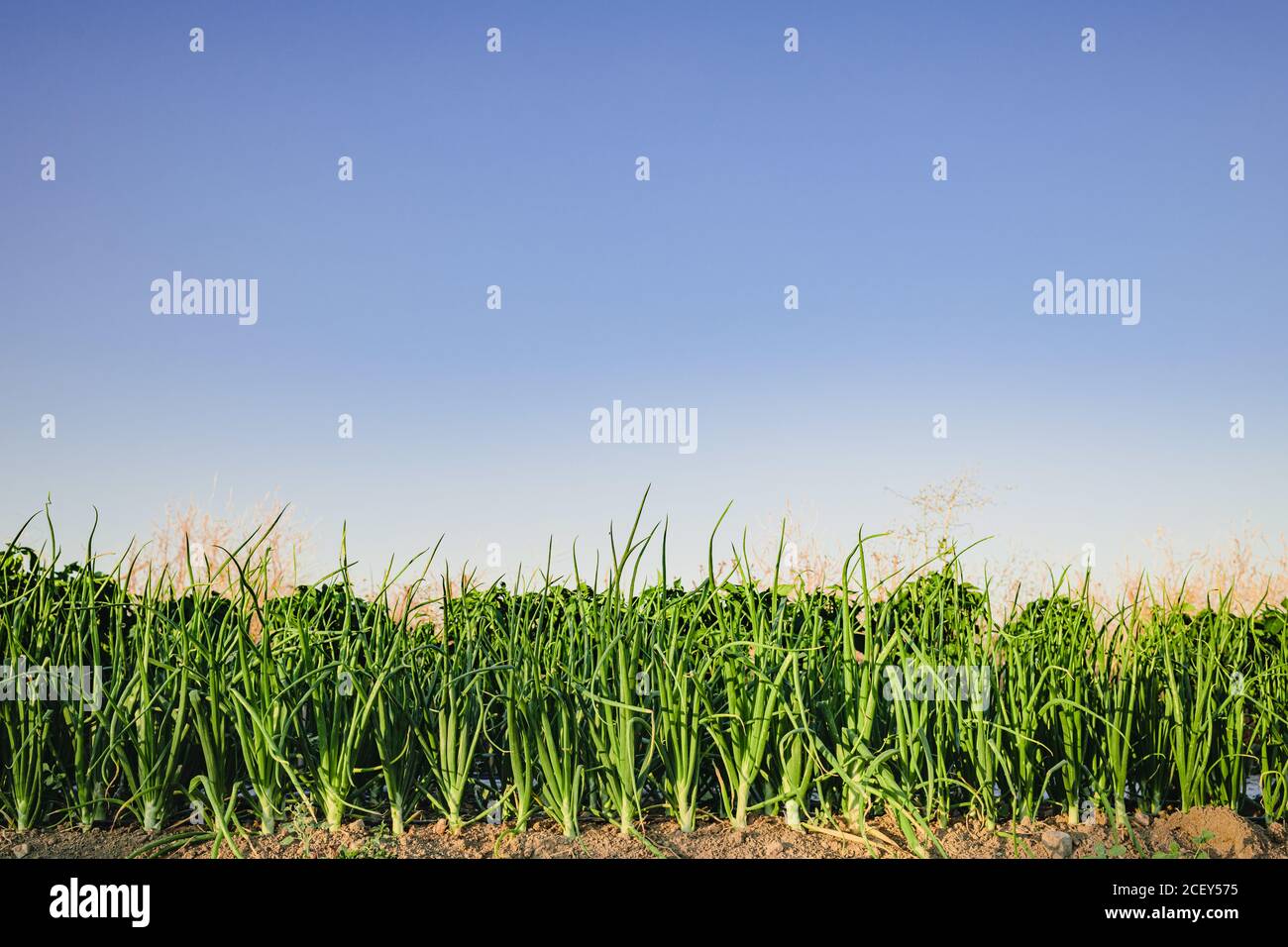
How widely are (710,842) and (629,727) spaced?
0.55 meters

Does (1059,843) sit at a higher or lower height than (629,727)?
lower

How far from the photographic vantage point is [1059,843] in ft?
12.3

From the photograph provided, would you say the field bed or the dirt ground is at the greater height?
the field bed

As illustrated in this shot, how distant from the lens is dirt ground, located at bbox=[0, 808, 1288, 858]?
12.0 feet

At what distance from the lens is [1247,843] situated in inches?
152

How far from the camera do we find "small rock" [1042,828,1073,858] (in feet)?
12.2

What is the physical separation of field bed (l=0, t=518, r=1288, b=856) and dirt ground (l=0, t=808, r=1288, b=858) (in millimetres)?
47

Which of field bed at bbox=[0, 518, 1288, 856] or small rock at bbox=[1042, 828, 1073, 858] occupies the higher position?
field bed at bbox=[0, 518, 1288, 856]

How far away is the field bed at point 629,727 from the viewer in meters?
3.82

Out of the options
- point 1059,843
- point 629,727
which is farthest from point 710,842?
point 1059,843

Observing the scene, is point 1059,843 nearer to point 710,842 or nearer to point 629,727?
point 710,842
